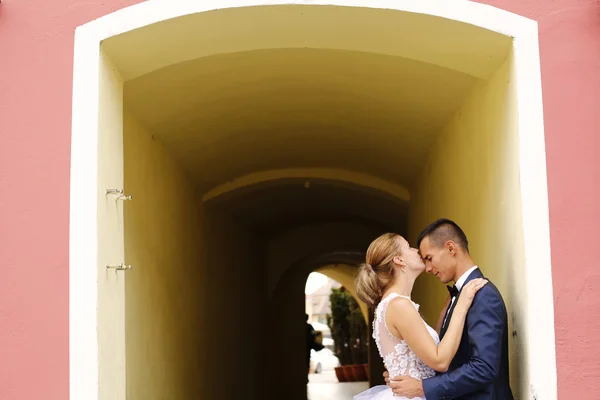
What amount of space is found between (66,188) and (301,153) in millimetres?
4866

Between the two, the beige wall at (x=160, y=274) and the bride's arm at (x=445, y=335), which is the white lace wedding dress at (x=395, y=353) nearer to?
the bride's arm at (x=445, y=335)

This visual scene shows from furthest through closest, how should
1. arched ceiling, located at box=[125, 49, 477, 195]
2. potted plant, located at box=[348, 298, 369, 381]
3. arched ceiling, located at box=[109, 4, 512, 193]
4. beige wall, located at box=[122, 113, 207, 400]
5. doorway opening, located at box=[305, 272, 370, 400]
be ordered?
potted plant, located at box=[348, 298, 369, 381] → doorway opening, located at box=[305, 272, 370, 400] → beige wall, located at box=[122, 113, 207, 400] → arched ceiling, located at box=[125, 49, 477, 195] → arched ceiling, located at box=[109, 4, 512, 193]

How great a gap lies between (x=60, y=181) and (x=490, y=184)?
7.50 ft

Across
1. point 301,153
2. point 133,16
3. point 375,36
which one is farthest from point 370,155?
point 133,16

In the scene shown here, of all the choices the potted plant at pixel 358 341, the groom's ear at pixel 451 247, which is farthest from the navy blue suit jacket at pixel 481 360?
the potted plant at pixel 358 341

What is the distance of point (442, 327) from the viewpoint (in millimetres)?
4465

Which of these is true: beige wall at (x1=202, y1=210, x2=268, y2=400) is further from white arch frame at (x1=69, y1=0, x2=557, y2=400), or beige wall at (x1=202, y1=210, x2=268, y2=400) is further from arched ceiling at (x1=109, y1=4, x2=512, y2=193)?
white arch frame at (x1=69, y1=0, x2=557, y2=400)

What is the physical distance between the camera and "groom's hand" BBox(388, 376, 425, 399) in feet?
14.1

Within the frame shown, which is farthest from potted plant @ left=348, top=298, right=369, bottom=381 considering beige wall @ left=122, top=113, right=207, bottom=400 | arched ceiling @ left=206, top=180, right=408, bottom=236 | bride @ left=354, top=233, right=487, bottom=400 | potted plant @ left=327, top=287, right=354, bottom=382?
bride @ left=354, top=233, right=487, bottom=400

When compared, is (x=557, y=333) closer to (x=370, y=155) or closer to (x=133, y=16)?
(x=133, y=16)

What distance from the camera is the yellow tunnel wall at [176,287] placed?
5977 millimetres

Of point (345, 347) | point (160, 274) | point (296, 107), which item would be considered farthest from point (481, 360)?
point (345, 347)

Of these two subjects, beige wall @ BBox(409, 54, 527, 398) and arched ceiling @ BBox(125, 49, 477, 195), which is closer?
beige wall @ BBox(409, 54, 527, 398)

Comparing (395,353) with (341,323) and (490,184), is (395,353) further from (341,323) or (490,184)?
(341,323)
